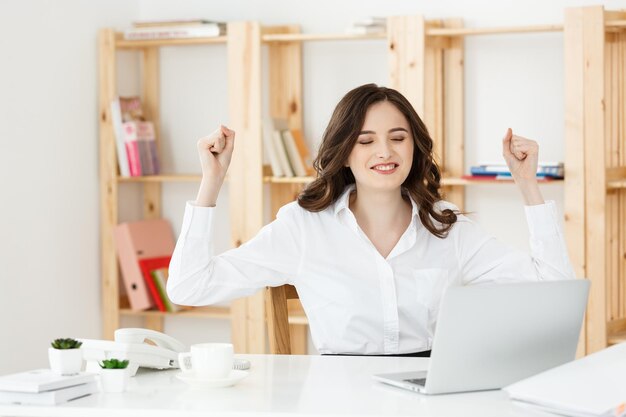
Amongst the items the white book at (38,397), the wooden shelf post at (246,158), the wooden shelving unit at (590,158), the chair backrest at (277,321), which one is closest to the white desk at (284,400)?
the white book at (38,397)

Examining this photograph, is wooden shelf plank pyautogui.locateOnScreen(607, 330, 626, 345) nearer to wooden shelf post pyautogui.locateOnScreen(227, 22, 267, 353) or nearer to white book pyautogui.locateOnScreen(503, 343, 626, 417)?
wooden shelf post pyautogui.locateOnScreen(227, 22, 267, 353)

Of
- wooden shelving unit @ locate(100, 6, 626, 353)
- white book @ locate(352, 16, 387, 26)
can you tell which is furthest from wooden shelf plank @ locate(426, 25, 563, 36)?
white book @ locate(352, 16, 387, 26)

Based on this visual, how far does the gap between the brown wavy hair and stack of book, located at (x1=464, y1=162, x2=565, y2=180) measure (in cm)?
117

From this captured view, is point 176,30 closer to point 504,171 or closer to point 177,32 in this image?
point 177,32

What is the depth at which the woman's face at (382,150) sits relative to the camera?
8.58ft

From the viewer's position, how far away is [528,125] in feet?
13.7

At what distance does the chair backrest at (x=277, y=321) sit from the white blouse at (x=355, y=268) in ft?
0.36

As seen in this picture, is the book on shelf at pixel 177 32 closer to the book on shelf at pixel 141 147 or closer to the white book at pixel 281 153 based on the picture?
the book on shelf at pixel 141 147

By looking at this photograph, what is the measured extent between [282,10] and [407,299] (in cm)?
226

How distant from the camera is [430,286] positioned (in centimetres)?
258

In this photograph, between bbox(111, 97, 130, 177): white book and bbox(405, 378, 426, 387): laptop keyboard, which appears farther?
bbox(111, 97, 130, 177): white book

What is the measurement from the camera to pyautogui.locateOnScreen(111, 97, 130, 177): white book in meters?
4.37

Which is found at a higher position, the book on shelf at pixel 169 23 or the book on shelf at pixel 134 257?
the book on shelf at pixel 169 23

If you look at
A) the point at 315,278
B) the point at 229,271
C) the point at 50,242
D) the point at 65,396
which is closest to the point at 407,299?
the point at 315,278
